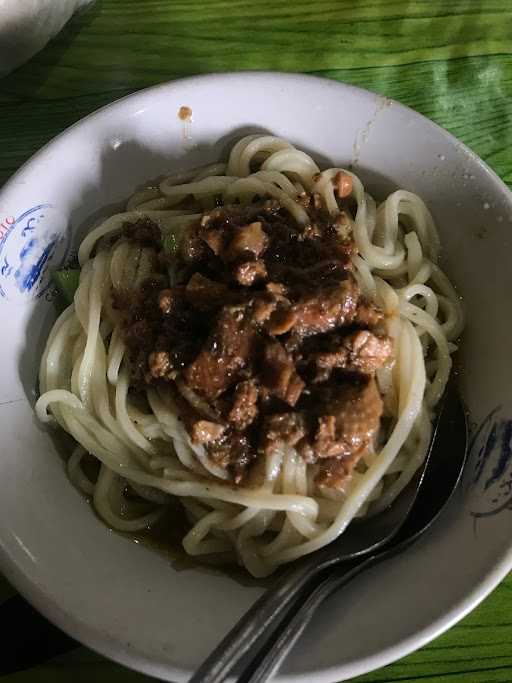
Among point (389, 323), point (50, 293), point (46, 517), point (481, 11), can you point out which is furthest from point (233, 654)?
point (481, 11)

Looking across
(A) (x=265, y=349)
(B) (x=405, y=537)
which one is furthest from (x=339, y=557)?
(A) (x=265, y=349)

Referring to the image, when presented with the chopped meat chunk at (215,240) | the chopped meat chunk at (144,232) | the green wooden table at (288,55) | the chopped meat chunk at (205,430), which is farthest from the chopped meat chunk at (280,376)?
the green wooden table at (288,55)

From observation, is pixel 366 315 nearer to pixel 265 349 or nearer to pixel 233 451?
pixel 265 349

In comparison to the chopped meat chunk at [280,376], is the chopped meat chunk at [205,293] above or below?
above

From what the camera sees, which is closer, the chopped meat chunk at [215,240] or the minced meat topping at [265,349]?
the minced meat topping at [265,349]

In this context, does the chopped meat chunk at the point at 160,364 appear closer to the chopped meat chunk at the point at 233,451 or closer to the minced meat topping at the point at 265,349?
the minced meat topping at the point at 265,349

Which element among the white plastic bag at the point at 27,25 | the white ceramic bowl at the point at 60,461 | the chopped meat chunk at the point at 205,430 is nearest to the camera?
the white ceramic bowl at the point at 60,461
